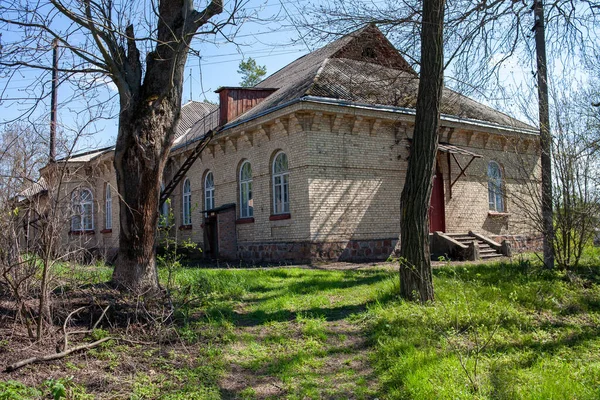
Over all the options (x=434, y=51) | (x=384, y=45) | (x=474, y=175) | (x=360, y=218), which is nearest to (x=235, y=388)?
(x=434, y=51)

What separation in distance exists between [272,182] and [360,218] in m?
3.09

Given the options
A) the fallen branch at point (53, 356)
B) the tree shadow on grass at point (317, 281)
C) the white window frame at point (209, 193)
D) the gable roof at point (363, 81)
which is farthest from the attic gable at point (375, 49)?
the white window frame at point (209, 193)

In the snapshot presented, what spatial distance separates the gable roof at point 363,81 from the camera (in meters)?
10.2

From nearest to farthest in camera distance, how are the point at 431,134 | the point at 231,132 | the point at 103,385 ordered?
the point at 103,385 < the point at 431,134 < the point at 231,132

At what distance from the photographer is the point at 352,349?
20.9 ft

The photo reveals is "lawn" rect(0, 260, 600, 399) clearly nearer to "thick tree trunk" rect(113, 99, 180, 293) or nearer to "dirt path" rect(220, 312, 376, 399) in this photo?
"dirt path" rect(220, 312, 376, 399)

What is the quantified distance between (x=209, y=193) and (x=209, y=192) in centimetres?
4

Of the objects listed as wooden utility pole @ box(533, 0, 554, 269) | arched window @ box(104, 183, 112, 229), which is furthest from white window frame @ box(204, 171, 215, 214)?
wooden utility pole @ box(533, 0, 554, 269)

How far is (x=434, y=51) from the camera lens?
7.95 meters

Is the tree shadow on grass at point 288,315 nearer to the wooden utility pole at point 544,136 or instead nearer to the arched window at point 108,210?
the wooden utility pole at point 544,136

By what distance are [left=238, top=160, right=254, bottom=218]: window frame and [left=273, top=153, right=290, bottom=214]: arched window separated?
1.49m

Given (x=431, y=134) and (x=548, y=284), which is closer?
(x=431, y=134)

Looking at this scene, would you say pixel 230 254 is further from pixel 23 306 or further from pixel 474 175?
pixel 23 306

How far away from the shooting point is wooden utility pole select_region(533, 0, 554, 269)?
10195mm
